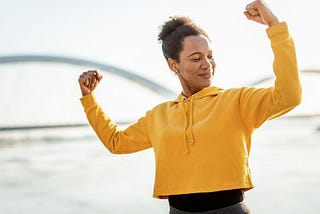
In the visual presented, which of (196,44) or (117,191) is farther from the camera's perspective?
(117,191)

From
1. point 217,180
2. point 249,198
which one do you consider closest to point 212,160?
point 217,180

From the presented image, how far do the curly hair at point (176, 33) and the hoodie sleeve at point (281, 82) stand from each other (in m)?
0.32

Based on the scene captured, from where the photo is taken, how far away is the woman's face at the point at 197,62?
1785 mm

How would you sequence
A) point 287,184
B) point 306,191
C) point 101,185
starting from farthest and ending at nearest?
1. point 101,185
2. point 287,184
3. point 306,191

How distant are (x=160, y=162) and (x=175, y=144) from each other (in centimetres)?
9

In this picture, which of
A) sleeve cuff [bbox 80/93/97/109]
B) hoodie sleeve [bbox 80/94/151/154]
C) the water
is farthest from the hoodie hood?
the water

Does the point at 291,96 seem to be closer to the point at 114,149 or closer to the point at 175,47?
the point at 175,47

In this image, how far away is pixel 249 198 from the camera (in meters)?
4.65

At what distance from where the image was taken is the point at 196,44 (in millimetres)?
1798

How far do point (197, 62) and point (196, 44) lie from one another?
0.06 m

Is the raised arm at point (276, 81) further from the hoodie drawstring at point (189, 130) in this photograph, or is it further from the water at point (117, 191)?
the water at point (117, 191)

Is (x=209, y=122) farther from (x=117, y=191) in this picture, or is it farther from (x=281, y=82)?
(x=117, y=191)

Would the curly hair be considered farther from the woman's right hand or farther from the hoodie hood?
the woman's right hand

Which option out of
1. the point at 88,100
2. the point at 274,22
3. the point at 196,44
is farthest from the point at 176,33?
the point at 88,100
